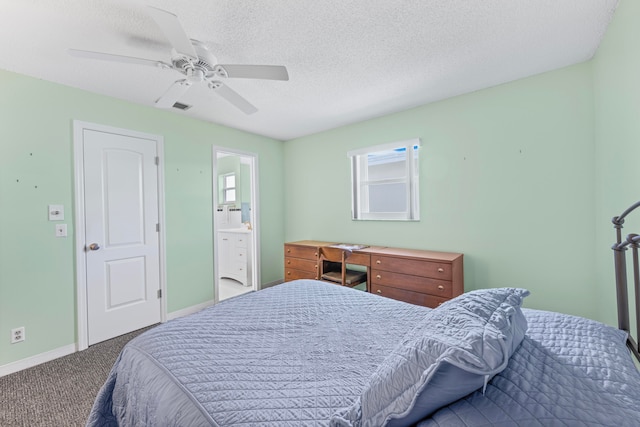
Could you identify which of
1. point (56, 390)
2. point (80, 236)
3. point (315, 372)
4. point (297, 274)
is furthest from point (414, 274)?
point (80, 236)

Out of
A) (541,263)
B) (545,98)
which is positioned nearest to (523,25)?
(545,98)

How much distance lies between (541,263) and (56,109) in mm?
4671

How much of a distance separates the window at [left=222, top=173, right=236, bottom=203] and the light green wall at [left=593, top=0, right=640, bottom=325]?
212 inches

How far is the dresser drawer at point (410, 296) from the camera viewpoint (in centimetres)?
257

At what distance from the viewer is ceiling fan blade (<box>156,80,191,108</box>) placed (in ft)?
6.24

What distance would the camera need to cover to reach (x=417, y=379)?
702mm

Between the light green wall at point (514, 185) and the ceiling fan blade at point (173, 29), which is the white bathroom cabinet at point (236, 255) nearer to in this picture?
the light green wall at point (514, 185)

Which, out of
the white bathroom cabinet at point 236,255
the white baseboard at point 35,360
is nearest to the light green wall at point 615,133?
the white bathroom cabinet at point 236,255

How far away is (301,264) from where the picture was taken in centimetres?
368

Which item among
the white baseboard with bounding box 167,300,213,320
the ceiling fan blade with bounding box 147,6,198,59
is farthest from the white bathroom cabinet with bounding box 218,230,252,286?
the ceiling fan blade with bounding box 147,6,198,59

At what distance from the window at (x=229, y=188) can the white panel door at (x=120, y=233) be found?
2.61 metres

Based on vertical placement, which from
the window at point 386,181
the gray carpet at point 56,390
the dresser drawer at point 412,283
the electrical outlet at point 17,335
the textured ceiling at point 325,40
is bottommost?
the gray carpet at point 56,390

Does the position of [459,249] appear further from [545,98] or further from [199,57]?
[199,57]

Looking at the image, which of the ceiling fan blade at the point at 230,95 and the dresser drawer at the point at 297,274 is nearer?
the ceiling fan blade at the point at 230,95
